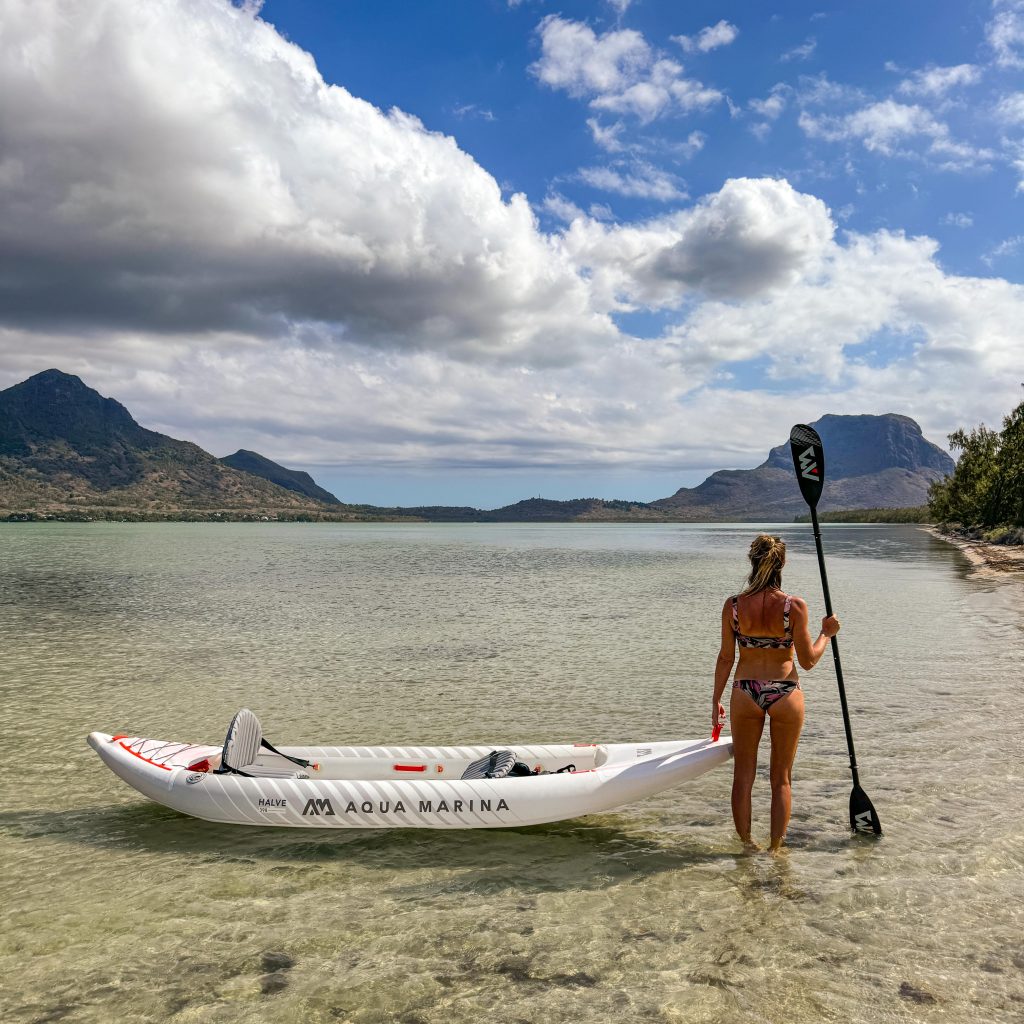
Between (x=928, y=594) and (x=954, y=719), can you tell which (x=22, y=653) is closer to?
(x=954, y=719)

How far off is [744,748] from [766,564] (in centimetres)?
198

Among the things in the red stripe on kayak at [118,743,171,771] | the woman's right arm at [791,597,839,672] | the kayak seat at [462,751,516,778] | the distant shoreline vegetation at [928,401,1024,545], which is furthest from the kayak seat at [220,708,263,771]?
the distant shoreline vegetation at [928,401,1024,545]

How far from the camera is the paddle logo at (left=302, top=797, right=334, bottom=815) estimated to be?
7938 mm

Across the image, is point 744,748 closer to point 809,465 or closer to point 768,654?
point 768,654

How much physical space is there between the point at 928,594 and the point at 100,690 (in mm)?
33448

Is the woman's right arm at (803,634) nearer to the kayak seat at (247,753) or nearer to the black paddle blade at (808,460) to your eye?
the black paddle blade at (808,460)

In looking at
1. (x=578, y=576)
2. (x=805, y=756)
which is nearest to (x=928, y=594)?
(x=578, y=576)

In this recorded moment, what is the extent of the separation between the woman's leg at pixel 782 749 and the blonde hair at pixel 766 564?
42.3 inches

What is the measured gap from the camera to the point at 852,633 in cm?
2320

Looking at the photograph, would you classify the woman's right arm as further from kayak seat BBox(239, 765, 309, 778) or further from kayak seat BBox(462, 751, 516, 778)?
kayak seat BBox(239, 765, 309, 778)

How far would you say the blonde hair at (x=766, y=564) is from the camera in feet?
22.6

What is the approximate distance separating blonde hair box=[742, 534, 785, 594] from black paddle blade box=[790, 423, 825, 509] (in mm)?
2044

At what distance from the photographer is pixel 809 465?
891 cm

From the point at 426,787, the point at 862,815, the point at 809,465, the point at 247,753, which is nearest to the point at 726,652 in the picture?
the point at 862,815
